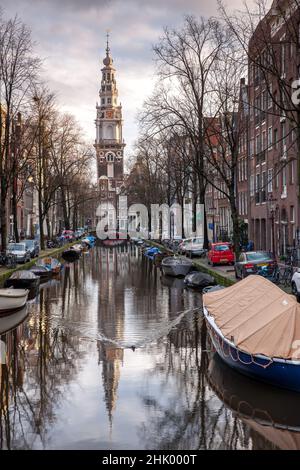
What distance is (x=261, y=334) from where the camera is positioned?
13914mm

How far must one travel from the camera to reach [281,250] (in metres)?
46.9

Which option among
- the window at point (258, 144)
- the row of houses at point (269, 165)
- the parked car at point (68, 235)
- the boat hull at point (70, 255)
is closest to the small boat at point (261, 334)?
the row of houses at point (269, 165)

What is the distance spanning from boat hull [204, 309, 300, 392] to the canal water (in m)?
0.20

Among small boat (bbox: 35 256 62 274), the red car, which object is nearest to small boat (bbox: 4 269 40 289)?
small boat (bbox: 35 256 62 274)

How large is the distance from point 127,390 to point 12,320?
10.8 m

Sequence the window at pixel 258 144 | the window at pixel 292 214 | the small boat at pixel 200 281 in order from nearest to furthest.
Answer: the small boat at pixel 200 281 < the window at pixel 292 214 < the window at pixel 258 144

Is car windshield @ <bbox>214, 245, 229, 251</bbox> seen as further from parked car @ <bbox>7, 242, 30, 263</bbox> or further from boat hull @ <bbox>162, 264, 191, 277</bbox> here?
parked car @ <bbox>7, 242, 30, 263</bbox>

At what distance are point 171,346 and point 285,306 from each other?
204 inches

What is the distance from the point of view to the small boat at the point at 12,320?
22034 millimetres

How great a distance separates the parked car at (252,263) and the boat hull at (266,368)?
1651 cm

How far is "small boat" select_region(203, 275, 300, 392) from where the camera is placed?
13.3 metres

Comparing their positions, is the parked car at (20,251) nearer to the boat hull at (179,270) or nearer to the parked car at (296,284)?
the boat hull at (179,270)

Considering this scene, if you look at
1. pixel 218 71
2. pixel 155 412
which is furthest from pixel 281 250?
pixel 155 412

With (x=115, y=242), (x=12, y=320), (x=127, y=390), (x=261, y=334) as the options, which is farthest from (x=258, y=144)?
(x=115, y=242)
